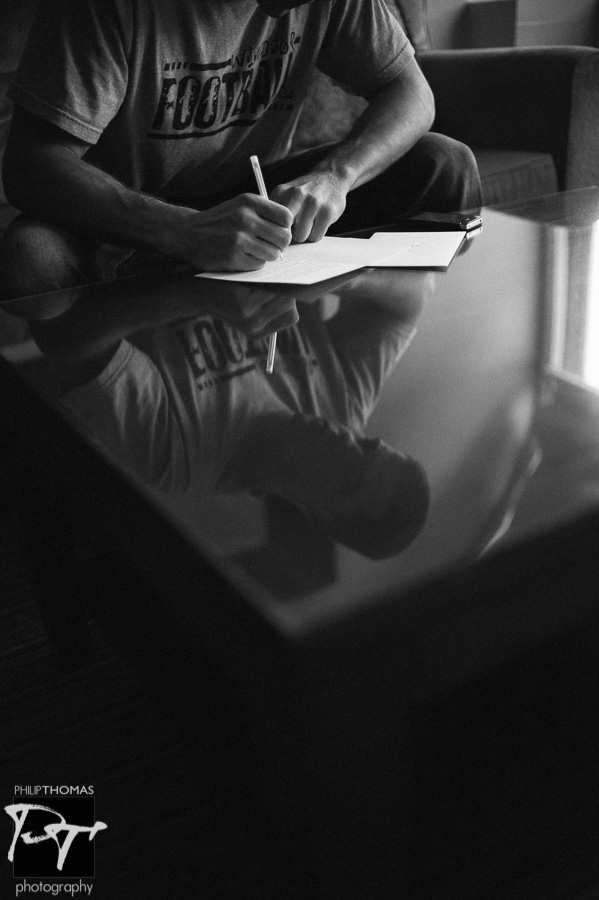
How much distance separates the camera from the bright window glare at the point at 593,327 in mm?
581

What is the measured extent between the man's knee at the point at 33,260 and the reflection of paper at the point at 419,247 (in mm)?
397

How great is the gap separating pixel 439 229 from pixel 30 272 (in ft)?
1.68

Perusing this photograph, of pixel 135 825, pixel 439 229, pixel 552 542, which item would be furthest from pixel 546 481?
pixel 439 229

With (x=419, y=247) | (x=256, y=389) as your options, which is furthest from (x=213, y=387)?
(x=419, y=247)

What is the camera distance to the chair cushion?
164 cm

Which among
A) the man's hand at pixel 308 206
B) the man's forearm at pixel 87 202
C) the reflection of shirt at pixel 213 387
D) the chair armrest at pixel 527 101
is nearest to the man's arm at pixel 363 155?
the man's hand at pixel 308 206

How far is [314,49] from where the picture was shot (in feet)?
4.46

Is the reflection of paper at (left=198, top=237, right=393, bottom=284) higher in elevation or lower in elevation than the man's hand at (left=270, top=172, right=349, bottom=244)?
lower

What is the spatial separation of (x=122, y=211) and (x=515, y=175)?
3.15ft

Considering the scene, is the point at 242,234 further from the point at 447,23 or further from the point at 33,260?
the point at 447,23

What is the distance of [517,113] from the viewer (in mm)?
1819

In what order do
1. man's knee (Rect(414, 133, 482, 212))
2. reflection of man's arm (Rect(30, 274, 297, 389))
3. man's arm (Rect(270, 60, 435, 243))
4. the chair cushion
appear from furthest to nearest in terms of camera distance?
the chair cushion < man's knee (Rect(414, 133, 482, 212)) < man's arm (Rect(270, 60, 435, 243)) < reflection of man's arm (Rect(30, 274, 297, 389))

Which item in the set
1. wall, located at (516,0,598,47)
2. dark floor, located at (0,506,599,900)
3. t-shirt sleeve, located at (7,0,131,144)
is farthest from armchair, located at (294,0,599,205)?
dark floor, located at (0,506,599,900)

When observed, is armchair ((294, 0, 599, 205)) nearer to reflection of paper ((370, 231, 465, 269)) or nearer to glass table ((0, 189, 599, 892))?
reflection of paper ((370, 231, 465, 269))
